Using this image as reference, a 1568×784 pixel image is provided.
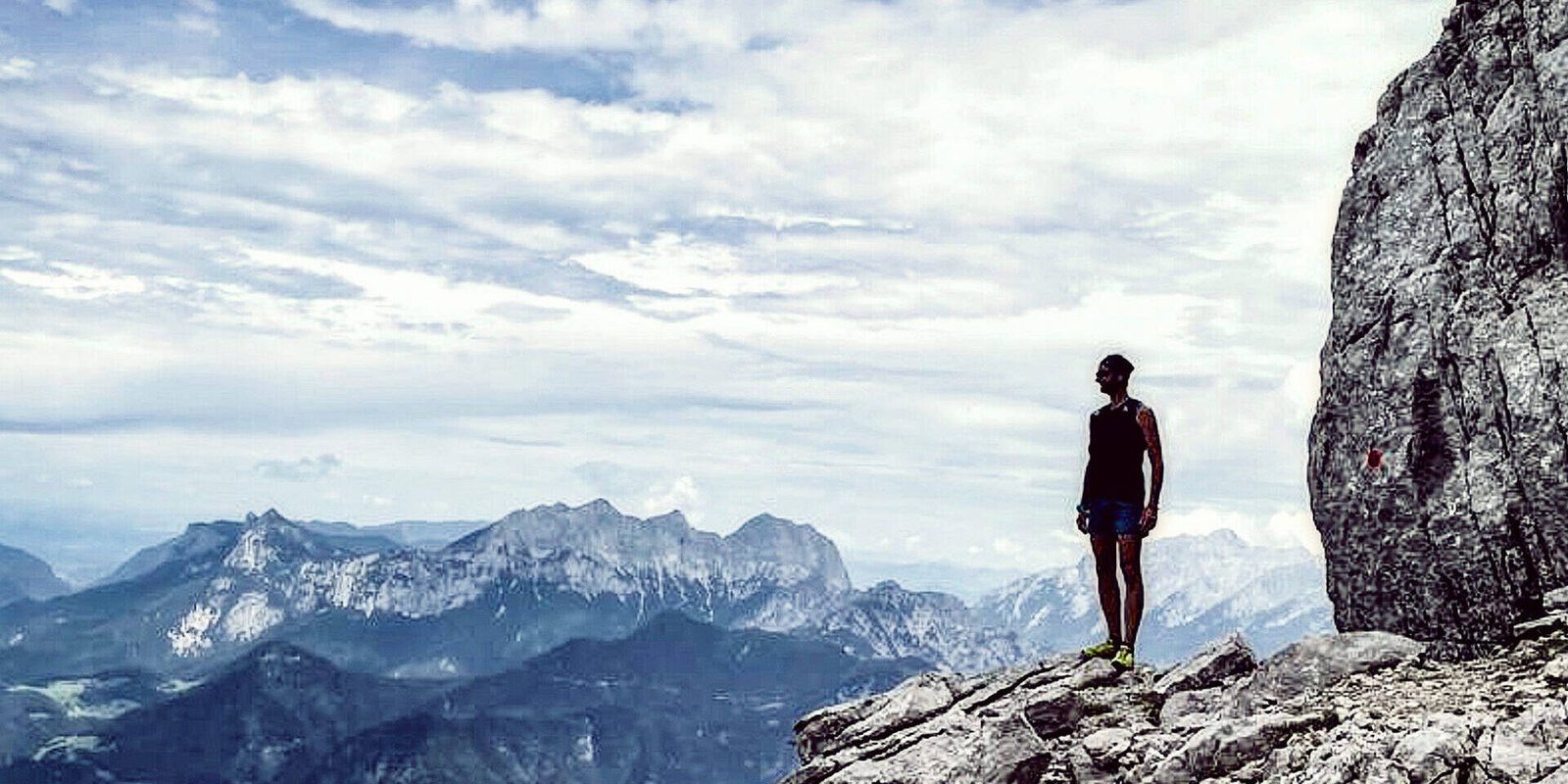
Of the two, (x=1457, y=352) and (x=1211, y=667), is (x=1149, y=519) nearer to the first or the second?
(x=1211, y=667)

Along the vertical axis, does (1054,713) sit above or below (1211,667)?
below

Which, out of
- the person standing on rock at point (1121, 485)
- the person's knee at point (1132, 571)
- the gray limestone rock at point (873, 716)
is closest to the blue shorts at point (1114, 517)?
the person standing on rock at point (1121, 485)

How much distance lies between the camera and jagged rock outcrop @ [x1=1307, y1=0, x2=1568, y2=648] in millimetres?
22859

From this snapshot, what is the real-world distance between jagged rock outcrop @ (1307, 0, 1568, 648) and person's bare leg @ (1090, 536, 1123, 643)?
4584 millimetres

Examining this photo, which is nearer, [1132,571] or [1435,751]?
[1435,751]

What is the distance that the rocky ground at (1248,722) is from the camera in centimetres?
1661

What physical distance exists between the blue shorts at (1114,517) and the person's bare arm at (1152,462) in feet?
0.75

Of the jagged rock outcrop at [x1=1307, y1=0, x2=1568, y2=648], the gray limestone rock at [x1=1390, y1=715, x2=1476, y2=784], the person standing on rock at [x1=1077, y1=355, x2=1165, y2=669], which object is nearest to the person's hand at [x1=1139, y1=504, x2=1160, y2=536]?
the person standing on rock at [x1=1077, y1=355, x2=1165, y2=669]

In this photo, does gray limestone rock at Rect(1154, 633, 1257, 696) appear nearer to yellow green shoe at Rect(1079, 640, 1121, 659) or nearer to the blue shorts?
yellow green shoe at Rect(1079, 640, 1121, 659)

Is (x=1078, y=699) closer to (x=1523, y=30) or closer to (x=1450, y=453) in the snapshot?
(x=1450, y=453)

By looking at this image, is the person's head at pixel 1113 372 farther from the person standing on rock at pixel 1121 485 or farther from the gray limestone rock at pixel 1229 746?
the gray limestone rock at pixel 1229 746

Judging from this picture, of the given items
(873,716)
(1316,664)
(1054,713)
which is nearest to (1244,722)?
(1316,664)

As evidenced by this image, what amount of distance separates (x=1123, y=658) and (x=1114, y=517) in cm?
281

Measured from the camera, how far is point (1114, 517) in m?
25.4
